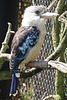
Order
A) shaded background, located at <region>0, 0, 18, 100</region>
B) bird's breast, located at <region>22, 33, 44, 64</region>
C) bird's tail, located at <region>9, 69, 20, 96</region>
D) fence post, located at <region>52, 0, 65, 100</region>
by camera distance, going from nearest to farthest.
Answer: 1. bird's tail, located at <region>9, 69, 20, 96</region>
2. bird's breast, located at <region>22, 33, 44, 64</region>
3. shaded background, located at <region>0, 0, 18, 100</region>
4. fence post, located at <region>52, 0, 65, 100</region>

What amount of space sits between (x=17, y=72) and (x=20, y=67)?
0.15m

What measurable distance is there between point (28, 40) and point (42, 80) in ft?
2.02

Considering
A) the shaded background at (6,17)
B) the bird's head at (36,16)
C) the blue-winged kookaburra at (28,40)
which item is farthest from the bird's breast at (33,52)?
the shaded background at (6,17)

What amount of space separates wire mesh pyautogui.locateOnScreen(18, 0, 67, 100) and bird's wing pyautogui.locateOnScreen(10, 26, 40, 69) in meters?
0.43

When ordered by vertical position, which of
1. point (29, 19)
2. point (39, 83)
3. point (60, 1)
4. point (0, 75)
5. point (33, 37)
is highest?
point (60, 1)

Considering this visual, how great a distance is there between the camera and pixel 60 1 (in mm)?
2041

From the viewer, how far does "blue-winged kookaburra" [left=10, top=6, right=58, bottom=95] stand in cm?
166

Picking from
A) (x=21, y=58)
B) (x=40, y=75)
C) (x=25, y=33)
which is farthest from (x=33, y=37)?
(x=40, y=75)

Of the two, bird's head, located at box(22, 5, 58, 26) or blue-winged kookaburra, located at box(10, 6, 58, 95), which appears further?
bird's head, located at box(22, 5, 58, 26)

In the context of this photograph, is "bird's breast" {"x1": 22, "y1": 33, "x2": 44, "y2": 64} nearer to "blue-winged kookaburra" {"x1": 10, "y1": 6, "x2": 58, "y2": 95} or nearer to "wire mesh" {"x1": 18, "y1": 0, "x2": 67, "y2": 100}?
"blue-winged kookaburra" {"x1": 10, "y1": 6, "x2": 58, "y2": 95}

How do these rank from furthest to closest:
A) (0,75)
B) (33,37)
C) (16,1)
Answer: (16,1) → (33,37) → (0,75)

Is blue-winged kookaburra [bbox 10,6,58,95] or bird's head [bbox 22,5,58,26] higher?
bird's head [bbox 22,5,58,26]

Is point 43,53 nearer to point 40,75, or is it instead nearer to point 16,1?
point 40,75

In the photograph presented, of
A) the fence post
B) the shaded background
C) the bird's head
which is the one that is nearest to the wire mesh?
the fence post
